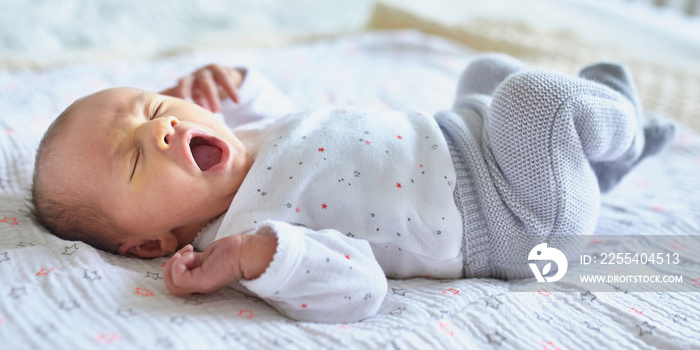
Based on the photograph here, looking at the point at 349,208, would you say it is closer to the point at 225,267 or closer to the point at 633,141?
the point at 225,267

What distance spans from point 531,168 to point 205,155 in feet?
1.86

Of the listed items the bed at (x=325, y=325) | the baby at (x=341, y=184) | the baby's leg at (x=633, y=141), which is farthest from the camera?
the baby's leg at (x=633, y=141)

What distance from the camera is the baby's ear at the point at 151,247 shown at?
951 millimetres

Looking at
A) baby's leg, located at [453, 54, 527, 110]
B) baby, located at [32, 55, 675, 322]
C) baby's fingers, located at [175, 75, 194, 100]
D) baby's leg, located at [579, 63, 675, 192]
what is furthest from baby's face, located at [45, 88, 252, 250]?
baby's leg, located at [579, 63, 675, 192]

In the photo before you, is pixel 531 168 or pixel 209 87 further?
pixel 209 87

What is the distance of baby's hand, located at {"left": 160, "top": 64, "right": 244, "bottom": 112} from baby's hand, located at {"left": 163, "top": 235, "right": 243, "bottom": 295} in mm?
480

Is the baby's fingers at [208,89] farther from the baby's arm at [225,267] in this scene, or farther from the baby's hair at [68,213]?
the baby's arm at [225,267]

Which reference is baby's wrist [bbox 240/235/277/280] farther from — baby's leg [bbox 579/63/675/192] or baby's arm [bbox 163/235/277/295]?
baby's leg [bbox 579/63/675/192]

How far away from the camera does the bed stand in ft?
2.35

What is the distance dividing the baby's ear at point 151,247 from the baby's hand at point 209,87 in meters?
0.34

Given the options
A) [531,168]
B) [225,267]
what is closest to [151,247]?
[225,267]

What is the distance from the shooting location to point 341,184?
95cm

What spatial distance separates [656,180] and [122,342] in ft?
4.20

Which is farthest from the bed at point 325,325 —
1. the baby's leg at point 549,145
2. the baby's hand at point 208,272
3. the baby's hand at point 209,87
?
the baby's hand at point 209,87
